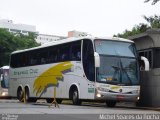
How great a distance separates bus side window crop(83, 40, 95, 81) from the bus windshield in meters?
0.36

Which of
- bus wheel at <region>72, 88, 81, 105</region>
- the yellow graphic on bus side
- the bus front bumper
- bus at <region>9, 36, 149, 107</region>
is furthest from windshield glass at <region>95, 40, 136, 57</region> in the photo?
bus wheel at <region>72, 88, 81, 105</region>

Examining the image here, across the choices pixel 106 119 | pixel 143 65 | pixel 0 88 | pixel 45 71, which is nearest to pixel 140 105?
pixel 143 65

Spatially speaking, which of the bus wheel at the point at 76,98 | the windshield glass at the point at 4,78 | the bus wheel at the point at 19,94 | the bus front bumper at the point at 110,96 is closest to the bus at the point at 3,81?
the windshield glass at the point at 4,78

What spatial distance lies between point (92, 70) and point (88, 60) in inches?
25.4

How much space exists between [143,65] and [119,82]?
217cm

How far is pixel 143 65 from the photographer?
992 inches

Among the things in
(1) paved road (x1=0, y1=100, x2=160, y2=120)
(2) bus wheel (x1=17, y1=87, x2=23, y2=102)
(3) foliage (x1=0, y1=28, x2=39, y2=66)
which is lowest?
(1) paved road (x1=0, y1=100, x2=160, y2=120)

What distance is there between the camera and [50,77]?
2891cm

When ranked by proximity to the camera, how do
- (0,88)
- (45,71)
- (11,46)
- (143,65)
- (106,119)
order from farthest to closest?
(11,46)
(0,88)
(45,71)
(143,65)
(106,119)

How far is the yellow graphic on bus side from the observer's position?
26.9m

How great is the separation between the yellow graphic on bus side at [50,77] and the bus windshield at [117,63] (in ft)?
8.99

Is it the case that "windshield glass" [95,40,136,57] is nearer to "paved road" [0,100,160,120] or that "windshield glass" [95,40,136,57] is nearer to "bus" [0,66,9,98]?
"paved road" [0,100,160,120]

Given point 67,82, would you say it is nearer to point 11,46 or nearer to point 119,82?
point 119,82

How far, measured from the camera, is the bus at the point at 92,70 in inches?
929
